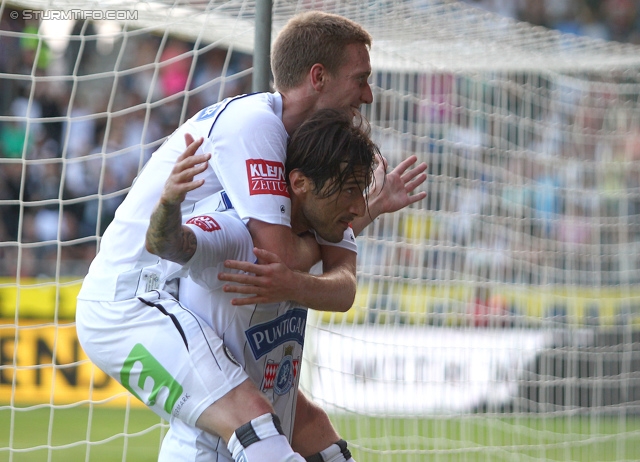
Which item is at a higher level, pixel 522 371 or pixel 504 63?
pixel 504 63

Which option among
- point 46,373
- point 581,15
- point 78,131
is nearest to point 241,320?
point 46,373

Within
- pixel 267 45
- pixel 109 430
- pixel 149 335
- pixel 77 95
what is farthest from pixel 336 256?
pixel 77 95

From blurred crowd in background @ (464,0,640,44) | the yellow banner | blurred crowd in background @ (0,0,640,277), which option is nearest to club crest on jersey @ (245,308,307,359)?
blurred crowd in background @ (0,0,640,277)

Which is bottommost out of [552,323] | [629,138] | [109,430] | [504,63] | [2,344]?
[109,430]

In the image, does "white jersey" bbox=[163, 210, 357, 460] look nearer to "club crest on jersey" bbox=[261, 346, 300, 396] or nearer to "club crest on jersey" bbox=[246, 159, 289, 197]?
"club crest on jersey" bbox=[261, 346, 300, 396]

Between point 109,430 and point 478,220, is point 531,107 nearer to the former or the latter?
point 478,220

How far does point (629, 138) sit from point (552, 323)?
2033mm

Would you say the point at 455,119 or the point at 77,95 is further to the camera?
the point at 77,95

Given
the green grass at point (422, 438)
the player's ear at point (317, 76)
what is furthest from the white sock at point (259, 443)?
the green grass at point (422, 438)

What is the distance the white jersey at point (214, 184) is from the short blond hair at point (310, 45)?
236mm

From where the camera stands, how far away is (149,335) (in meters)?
2.62

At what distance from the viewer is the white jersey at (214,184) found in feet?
8.55

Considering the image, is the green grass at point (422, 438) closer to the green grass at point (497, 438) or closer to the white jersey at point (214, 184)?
the green grass at point (497, 438)

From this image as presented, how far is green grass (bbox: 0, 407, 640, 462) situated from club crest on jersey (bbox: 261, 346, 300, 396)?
2844 mm
